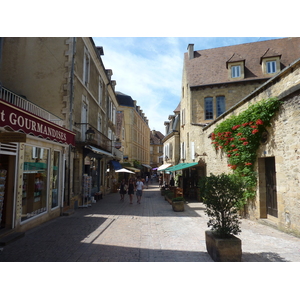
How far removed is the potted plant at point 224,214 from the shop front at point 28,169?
13.8 feet

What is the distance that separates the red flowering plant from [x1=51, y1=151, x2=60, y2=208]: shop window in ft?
23.9

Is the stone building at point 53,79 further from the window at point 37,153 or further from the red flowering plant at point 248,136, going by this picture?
the red flowering plant at point 248,136

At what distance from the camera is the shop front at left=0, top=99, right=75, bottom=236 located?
525 cm

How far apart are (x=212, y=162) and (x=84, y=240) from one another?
8.93 metres

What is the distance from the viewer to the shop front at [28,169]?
17.2ft

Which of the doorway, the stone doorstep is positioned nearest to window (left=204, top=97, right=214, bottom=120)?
the doorway

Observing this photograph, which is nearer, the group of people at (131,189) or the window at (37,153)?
the window at (37,153)

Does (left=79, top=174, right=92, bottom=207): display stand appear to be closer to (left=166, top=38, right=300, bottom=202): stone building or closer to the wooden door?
(left=166, top=38, right=300, bottom=202): stone building

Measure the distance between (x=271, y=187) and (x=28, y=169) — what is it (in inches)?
326

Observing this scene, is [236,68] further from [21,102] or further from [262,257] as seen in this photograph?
[262,257]

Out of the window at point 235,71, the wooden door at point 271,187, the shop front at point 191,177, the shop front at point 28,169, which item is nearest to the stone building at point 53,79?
the shop front at point 28,169

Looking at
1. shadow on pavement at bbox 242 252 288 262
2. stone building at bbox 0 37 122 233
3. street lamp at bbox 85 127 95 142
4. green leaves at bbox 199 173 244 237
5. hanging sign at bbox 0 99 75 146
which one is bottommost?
shadow on pavement at bbox 242 252 288 262

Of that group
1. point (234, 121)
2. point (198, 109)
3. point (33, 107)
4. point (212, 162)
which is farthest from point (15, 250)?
point (198, 109)

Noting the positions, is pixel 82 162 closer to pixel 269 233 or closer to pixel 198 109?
pixel 269 233
